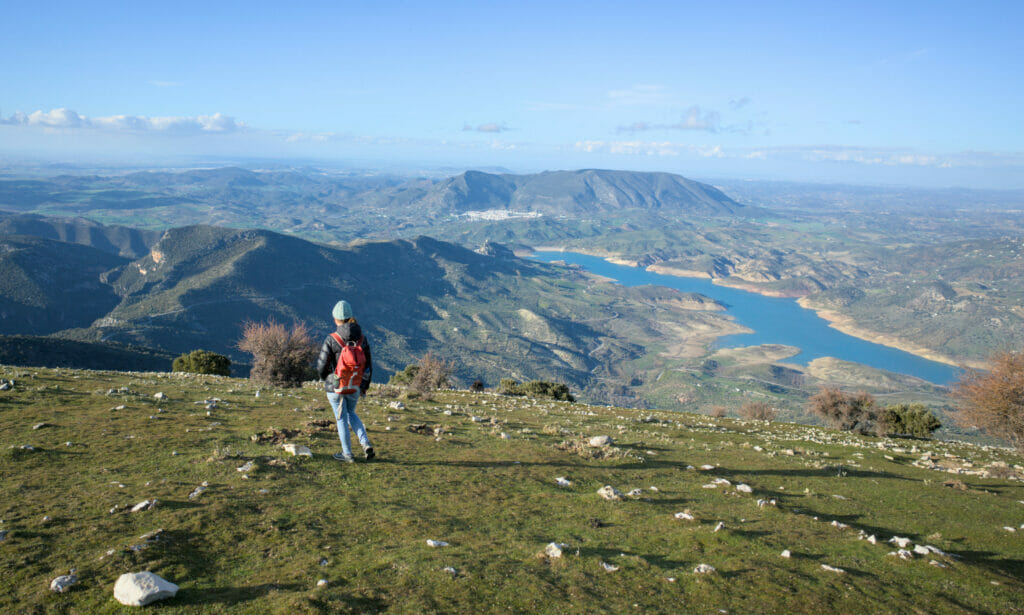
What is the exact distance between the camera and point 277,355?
29938 millimetres

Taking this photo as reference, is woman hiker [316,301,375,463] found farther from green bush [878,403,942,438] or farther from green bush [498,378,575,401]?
green bush [878,403,942,438]

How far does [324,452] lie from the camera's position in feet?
41.7

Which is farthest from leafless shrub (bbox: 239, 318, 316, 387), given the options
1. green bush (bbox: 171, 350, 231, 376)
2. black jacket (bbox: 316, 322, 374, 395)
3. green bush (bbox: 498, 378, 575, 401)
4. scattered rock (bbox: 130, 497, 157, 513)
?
scattered rock (bbox: 130, 497, 157, 513)

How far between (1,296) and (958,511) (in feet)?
677

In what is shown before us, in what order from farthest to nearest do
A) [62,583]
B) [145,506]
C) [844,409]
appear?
[844,409]
[145,506]
[62,583]

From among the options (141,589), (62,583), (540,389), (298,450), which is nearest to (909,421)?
(540,389)

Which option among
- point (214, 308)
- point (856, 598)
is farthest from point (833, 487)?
point (214, 308)

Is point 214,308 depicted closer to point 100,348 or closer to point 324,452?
point 100,348

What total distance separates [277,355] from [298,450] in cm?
1967

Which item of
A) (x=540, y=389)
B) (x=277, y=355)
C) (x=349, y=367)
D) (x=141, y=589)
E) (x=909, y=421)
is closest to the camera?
(x=141, y=589)

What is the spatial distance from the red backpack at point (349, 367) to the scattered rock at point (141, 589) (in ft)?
18.8

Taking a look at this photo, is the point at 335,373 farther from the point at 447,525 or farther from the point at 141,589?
the point at 141,589

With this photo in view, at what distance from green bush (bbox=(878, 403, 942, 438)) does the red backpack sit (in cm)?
4093

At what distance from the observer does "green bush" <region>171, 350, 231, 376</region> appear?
44.0m
